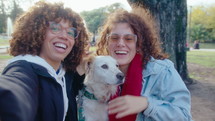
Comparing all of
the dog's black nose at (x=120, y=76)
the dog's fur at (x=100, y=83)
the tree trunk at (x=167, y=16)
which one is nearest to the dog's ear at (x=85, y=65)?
the dog's fur at (x=100, y=83)

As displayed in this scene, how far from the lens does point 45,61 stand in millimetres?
2080

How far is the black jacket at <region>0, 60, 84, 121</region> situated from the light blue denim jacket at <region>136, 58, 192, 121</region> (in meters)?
0.86

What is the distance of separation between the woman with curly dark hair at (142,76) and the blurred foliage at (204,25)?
53.7 meters

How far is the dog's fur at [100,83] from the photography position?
8.95ft

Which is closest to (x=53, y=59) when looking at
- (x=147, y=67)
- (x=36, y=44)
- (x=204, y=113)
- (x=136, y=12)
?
(x=36, y=44)

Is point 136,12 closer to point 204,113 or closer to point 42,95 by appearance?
point 42,95

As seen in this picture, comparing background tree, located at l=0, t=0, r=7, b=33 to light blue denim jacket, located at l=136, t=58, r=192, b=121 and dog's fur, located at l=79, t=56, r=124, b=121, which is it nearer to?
dog's fur, located at l=79, t=56, r=124, b=121

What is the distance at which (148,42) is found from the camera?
2.73m

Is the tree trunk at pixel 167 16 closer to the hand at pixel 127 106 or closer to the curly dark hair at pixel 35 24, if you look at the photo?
the curly dark hair at pixel 35 24

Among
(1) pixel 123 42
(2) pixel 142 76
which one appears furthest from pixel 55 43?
(2) pixel 142 76

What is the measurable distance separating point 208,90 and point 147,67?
18.3 ft

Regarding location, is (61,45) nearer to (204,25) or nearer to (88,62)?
(88,62)

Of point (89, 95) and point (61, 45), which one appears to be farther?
point (89, 95)

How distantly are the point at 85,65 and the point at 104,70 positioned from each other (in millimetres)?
268
